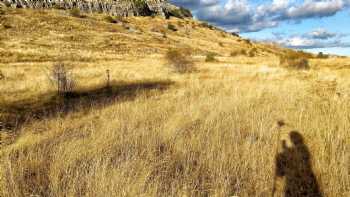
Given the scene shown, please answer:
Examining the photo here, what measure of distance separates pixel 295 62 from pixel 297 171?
24576mm

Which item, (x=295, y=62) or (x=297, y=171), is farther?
(x=295, y=62)

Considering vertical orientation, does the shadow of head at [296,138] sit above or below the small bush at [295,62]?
above

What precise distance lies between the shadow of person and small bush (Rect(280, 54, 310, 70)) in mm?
22698

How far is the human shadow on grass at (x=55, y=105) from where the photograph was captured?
8.88 metres

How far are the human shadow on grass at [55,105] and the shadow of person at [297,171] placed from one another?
4.79 metres

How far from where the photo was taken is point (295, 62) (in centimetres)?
2775

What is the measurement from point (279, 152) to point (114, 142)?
2276mm

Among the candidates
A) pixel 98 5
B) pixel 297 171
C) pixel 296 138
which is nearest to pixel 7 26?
pixel 98 5

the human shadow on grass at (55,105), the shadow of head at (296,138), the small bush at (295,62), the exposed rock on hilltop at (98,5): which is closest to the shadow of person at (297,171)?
the shadow of head at (296,138)

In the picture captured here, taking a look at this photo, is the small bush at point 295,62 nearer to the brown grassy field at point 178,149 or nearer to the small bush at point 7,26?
the brown grassy field at point 178,149

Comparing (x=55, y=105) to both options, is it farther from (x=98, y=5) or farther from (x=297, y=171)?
(x=98, y=5)

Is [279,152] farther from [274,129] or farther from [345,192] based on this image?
[345,192]

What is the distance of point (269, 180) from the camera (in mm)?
4152

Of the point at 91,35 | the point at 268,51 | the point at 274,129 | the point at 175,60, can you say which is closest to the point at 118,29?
the point at 91,35
